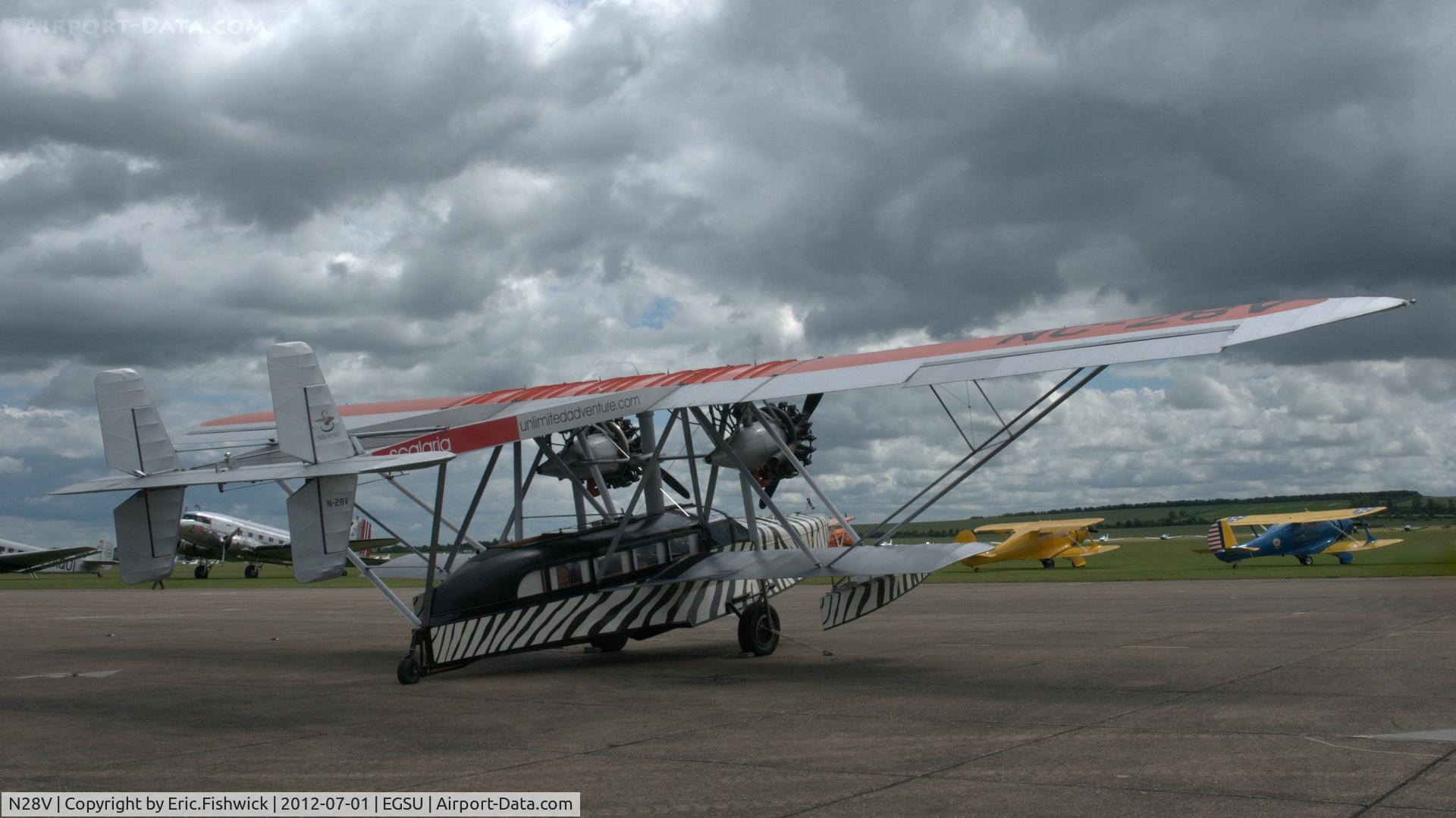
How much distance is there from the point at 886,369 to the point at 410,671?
714cm

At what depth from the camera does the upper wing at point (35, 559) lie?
191ft

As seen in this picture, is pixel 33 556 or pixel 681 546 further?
pixel 33 556

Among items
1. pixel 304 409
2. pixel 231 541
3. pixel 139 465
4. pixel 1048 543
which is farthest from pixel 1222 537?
pixel 231 541

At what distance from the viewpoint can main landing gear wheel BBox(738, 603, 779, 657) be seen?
16.1 metres

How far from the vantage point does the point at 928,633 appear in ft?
62.1

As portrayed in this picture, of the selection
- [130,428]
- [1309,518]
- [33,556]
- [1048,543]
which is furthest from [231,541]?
[1309,518]

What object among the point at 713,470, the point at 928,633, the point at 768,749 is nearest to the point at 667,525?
the point at 713,470

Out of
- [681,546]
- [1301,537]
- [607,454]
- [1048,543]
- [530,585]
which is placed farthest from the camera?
[1048,543]

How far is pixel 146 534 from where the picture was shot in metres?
15.0

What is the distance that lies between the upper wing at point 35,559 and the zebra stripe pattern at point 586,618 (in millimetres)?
54918

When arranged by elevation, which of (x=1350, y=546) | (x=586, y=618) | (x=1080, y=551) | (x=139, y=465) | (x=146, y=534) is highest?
(x=139, y=465)

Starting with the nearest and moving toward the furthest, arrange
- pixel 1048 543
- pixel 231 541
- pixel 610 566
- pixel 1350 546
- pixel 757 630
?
pixel 610 566 < pixel 757 630 < pixel 1350 546 < pixel 1048 543 < pixel 231 541

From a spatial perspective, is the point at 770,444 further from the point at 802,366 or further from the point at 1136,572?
the point at 1136,572

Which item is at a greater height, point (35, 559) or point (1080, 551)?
point (35, 559)
